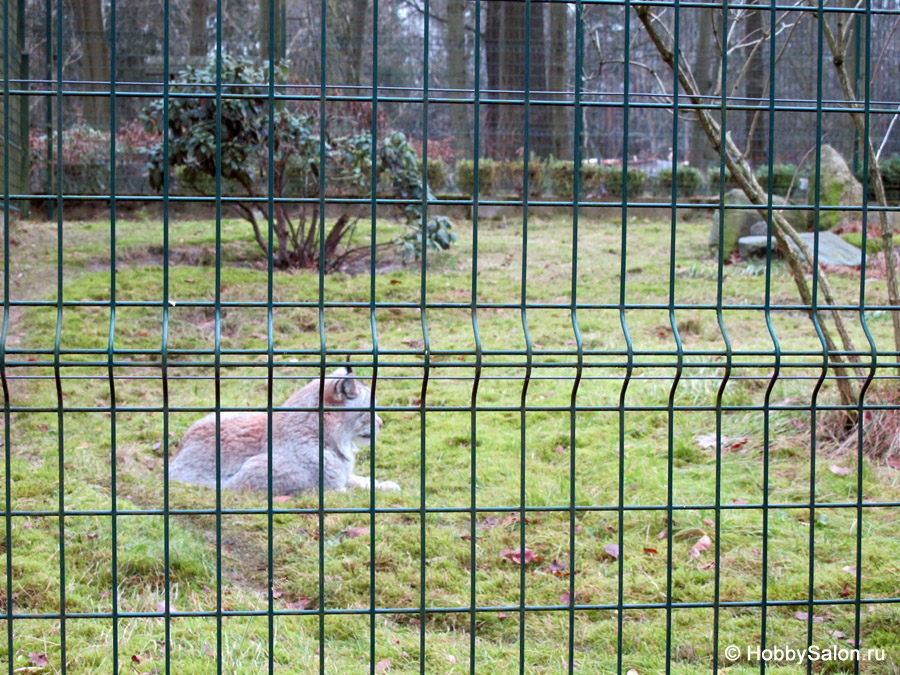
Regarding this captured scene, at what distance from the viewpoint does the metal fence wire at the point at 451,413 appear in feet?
8.75

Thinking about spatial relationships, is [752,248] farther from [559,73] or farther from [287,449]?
[287,449]

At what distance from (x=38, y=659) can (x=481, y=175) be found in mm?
12613

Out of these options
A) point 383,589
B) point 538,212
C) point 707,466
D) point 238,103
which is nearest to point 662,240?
point 538,212

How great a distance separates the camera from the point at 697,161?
1677 cm

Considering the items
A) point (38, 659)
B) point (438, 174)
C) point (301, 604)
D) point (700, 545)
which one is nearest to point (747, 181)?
point (700, 545)

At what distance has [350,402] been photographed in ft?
20.3

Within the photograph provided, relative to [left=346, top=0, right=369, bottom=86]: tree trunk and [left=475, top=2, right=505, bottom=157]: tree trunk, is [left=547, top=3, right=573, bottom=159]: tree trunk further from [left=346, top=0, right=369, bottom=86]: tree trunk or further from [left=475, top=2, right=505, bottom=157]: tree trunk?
[left=346, top=0, right=369, bottom=86]: tree trunk

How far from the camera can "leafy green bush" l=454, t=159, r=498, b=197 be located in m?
15.2

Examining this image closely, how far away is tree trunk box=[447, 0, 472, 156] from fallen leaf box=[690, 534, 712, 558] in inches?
435

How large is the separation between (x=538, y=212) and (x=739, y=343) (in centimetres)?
767

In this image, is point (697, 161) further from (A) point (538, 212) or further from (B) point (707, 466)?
(B) point (707, 466)

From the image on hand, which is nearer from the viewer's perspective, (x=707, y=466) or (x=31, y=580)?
(x=31, y=580)

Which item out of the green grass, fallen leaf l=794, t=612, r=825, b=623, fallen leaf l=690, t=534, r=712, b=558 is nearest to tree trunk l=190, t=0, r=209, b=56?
the green grass

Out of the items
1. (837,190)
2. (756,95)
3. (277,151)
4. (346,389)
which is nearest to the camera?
(346,389)
